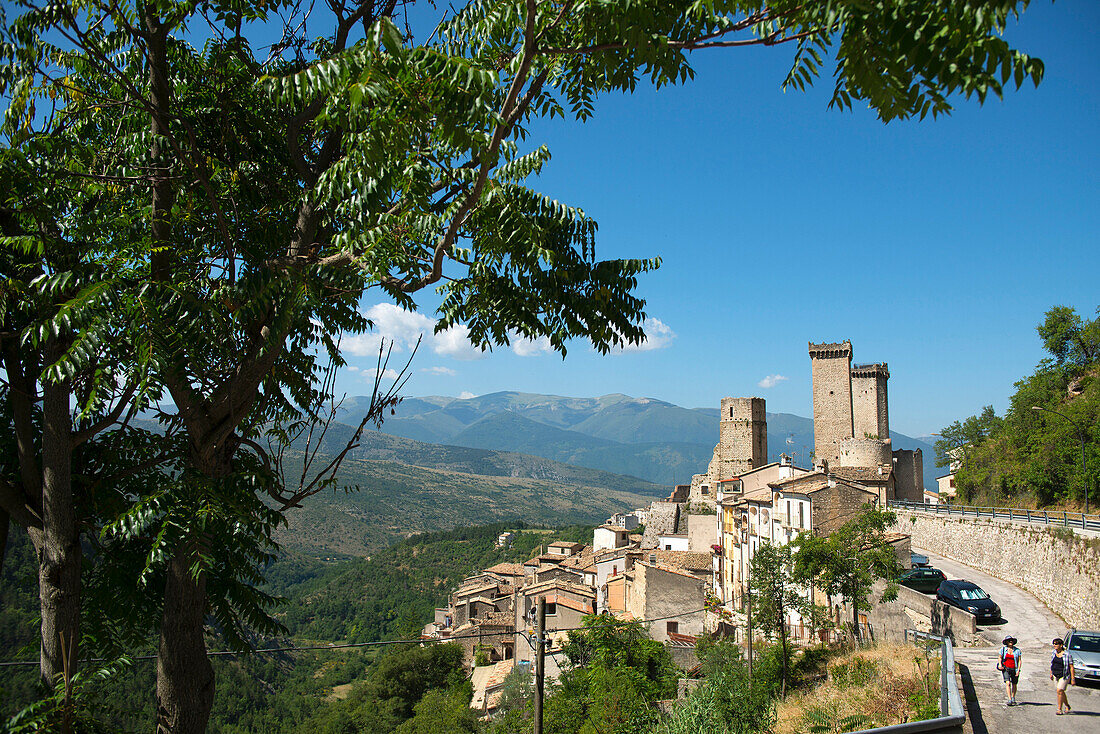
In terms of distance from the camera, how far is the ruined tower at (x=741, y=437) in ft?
210

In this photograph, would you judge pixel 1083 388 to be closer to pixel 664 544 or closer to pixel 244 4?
pixel 664 544

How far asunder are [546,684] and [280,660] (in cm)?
6411

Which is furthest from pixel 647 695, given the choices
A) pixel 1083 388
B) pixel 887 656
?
pixel 1083 388

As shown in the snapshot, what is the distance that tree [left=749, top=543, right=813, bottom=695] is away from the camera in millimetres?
26250

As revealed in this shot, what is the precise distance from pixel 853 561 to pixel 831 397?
1908 inches

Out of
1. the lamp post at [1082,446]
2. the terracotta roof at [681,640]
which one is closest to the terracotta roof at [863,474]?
the lamp post at [1082,446]

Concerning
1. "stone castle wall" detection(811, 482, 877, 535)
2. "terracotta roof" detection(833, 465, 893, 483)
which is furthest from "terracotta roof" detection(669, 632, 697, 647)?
"terracotta roof" detection(833, 465, 893, 483)

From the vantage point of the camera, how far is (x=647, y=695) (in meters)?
30.3

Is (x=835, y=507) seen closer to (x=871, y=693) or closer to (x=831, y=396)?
(x=871, y=693)

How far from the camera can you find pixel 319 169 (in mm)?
5691

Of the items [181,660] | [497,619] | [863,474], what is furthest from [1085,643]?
[497,619]

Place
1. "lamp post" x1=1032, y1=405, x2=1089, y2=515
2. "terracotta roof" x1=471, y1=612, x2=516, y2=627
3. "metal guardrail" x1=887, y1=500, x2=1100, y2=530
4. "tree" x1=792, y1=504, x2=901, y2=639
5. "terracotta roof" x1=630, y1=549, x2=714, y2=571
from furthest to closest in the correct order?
"terracotta roof" x1=471, y1=612, x2=516, y2=627 → "terracotta roof" x1=630, y1=549, x2=714, y2=571 → "lamp post" x1=1032, y1=405, x2=1089, y2=515 → "metal guardrail" x1=887, y1=500, x2=1100, y2=530 → "tree" x1=792, y1=504, x2=901, y2=639

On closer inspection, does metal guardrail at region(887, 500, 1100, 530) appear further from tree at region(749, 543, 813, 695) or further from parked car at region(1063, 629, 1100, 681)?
parked car at region(1063, 629, 1100, 681)

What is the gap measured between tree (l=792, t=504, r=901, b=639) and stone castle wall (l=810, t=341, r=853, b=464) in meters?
43.8
